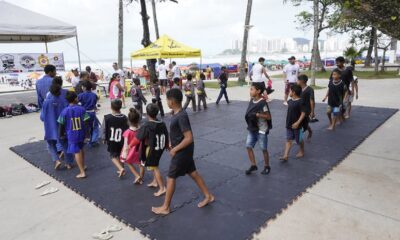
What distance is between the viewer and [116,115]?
4.81m

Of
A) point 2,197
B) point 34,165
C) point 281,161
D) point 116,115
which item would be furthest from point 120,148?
point 281,161

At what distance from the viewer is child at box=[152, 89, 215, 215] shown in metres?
3.40

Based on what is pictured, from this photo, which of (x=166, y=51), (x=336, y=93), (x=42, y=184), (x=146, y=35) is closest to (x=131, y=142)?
(x=42, y=184)

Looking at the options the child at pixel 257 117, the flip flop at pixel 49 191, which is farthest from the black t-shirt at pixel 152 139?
the flip flop at pixel 49 191

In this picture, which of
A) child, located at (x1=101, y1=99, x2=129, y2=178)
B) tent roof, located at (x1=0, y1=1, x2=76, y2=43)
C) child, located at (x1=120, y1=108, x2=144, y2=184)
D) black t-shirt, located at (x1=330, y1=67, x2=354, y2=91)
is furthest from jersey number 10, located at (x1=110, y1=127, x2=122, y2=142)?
tent roof, located at (x1=0, y1=1, x2=76, y2=43)

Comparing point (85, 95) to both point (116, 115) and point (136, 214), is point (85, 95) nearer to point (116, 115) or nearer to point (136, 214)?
point (116, 115)

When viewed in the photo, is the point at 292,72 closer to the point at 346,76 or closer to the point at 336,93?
the point at 346,76

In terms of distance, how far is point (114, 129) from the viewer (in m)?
4.76

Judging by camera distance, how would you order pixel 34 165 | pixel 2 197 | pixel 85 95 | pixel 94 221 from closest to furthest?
pixel 94 221, pixel 2 197, pixel 34 165, pixel 85 95

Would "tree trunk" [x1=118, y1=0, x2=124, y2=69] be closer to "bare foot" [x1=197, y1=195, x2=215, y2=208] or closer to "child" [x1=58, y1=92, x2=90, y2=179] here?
"child" [x1=58, y1=92, x2=90, y2=179]

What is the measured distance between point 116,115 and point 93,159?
1680mm

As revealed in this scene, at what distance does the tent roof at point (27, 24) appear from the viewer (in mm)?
11008

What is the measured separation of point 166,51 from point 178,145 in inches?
422

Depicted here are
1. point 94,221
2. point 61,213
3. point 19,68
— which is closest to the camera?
point 94,221
